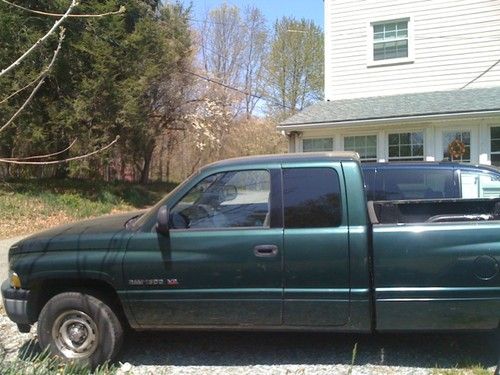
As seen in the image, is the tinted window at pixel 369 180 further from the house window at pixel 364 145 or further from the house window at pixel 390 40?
the house window at pixel 390 40

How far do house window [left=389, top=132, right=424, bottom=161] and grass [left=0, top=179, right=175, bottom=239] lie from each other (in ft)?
28.1

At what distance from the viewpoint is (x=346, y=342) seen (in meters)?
4.87

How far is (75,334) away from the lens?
450 centimetres

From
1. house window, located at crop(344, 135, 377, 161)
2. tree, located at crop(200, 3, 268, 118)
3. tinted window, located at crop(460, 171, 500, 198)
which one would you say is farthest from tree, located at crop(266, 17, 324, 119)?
tinted window, located at crop(460, 171, 500, 198)

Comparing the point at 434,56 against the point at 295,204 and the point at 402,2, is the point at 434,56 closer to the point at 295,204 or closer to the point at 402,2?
the point at 402,2

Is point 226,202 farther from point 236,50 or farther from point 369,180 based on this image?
point 236,50

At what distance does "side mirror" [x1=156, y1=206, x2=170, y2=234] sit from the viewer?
430cm

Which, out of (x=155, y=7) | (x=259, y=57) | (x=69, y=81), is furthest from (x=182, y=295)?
(x=259, y=57)

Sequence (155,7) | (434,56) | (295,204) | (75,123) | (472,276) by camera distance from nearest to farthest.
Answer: (472,276)
(295,204)
(434,56)
(75,123)
(155,7)

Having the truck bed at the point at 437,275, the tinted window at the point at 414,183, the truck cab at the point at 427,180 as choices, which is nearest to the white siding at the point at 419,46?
the truck cab at the point at 427,180

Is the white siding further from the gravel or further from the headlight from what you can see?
the headlight

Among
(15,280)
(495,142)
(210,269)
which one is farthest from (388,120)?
(15,280)

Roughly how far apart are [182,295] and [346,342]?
166 cm

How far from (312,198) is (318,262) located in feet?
1.76
